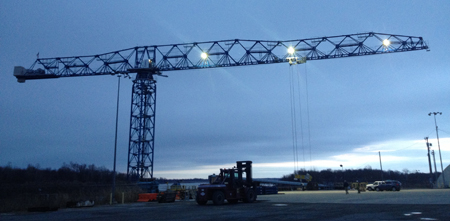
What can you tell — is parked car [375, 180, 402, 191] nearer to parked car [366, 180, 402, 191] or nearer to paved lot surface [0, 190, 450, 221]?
parked car [366, 180, 402, 191]

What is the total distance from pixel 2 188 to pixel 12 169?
37.7 m

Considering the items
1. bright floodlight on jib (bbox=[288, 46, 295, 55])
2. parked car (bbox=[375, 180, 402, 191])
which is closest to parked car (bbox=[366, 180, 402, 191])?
parked car (bbox=[375, 180, 402, 191])

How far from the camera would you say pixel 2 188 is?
53906 millimetres

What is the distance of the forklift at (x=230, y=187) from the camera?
23781mm

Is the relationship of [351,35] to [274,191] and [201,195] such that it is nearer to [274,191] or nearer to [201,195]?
[274,191]

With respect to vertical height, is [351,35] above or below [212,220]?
above

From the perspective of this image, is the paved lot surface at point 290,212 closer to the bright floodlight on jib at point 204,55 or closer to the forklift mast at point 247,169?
the forklift mast at point 247,169

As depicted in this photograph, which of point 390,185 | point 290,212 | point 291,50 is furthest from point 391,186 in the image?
point 290,212

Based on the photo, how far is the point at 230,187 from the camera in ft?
80.1

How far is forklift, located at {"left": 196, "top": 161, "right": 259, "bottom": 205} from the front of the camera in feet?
78.0

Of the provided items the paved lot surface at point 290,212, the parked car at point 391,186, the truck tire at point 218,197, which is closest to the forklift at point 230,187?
the truck tire at point 218,197

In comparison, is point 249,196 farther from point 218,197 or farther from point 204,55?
point 204,55

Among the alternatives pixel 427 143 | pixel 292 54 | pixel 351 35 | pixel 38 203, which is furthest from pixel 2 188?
pixel 427 143

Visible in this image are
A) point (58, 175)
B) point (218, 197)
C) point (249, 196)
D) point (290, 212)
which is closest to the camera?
point (290, 212)
